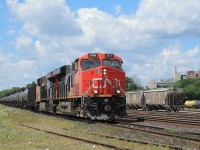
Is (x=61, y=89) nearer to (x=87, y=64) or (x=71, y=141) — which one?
(x=87, y=64)

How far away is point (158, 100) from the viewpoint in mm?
47688

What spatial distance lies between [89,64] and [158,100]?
27.9 meters

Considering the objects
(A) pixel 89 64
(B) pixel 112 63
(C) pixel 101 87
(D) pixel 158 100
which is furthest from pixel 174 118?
(D) pixel 158 100

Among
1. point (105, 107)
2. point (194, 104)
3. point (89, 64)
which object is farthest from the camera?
point (194, 104)

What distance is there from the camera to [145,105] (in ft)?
167

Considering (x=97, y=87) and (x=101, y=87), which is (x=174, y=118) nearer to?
(x=101, y=87)

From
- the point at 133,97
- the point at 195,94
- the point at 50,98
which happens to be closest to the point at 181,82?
the point at 195,94

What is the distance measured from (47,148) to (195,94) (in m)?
105

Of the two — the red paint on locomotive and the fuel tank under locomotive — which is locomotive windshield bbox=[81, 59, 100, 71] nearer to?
the red paint on locomotive

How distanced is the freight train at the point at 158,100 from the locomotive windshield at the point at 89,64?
1005 inches

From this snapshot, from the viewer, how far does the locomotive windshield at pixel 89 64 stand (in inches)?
833

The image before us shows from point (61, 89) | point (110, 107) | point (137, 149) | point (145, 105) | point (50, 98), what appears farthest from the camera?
point (145, 105)

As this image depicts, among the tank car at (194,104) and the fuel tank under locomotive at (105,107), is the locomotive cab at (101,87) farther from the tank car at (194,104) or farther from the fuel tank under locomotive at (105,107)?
the tank car at (194,104)

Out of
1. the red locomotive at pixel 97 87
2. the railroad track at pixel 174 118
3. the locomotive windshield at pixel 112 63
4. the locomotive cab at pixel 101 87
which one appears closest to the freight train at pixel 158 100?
the railroad track at pixel 174 118
